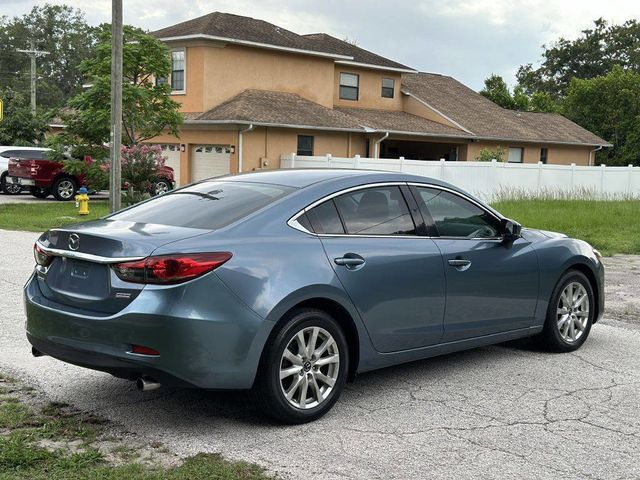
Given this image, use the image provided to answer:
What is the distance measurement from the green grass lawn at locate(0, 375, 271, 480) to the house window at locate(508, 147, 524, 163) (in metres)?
35.1

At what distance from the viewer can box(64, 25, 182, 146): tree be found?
23.8 meters

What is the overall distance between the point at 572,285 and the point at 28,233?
1308 centimetres

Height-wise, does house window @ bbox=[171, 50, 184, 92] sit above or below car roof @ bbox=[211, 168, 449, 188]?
above

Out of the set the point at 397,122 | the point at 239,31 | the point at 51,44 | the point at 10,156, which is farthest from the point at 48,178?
the point at 51,44

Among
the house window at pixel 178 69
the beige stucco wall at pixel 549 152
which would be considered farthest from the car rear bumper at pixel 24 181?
the beige stucco wall at pixel 549 152

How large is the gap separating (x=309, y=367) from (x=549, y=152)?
123 ft

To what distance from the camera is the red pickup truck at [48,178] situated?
26828 millimetres

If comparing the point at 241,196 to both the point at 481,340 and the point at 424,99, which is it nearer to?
the point at 481,340

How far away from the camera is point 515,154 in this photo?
3850 cm

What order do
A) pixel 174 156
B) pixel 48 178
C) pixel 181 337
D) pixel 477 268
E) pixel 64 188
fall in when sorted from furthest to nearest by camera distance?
pixel 174 156
pixel 64 188
pixel 48 178
pixel 477 268
pixel 181 337

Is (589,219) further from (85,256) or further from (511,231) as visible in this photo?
(85,256)

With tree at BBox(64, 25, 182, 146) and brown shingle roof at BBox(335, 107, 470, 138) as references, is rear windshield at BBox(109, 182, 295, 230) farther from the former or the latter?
brown shingle roof at BBox(335, 107, 470, 138)

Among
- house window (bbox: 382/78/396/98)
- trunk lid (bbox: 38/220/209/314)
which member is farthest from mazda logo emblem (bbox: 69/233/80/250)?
house window (bbox: 382/78/396/98)

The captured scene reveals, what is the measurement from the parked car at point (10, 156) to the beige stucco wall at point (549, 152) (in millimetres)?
18125
